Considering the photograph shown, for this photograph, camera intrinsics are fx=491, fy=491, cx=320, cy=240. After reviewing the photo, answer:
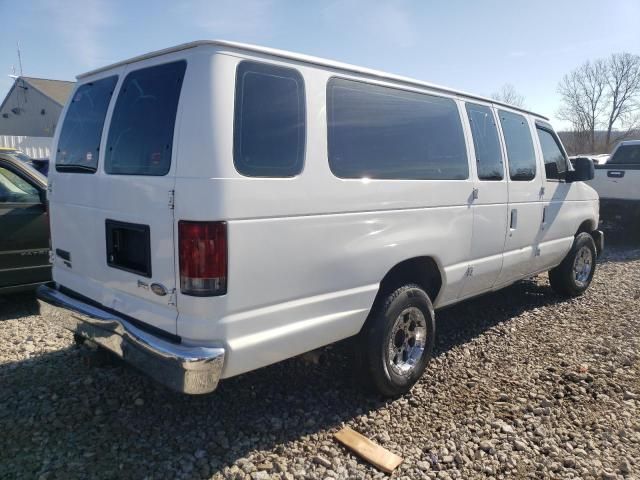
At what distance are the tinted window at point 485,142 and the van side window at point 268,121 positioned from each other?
74.1 inches

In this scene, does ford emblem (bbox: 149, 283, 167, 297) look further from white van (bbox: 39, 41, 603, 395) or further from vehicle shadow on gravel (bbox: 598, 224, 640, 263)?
vehicle shadow on gravel (bbox: 598, 224, 640, 263)

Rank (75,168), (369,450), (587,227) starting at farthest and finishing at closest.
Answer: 1. (587,227)
2. (75,168)
3. (369,450)

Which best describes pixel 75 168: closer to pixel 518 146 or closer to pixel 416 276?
pixel 416 276

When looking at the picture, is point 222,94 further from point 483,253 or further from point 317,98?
point 483,253

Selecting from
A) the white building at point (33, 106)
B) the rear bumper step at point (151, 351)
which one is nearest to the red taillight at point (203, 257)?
the rear bumper step at point (151, 351)

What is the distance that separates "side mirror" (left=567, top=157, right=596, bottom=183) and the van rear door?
4420mm

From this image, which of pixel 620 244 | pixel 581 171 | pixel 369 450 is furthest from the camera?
pixel 620 244

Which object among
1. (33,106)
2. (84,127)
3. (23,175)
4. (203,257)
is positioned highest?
(33,106)

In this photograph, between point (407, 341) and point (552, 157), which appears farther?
point (552, 157)

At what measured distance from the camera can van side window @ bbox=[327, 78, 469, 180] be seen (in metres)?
2.92

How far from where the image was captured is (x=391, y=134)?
10.8 feet

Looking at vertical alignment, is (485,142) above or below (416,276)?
above

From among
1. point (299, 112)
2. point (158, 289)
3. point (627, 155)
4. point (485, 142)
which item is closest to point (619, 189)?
point (627, 155)

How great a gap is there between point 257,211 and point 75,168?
1.49 metres
